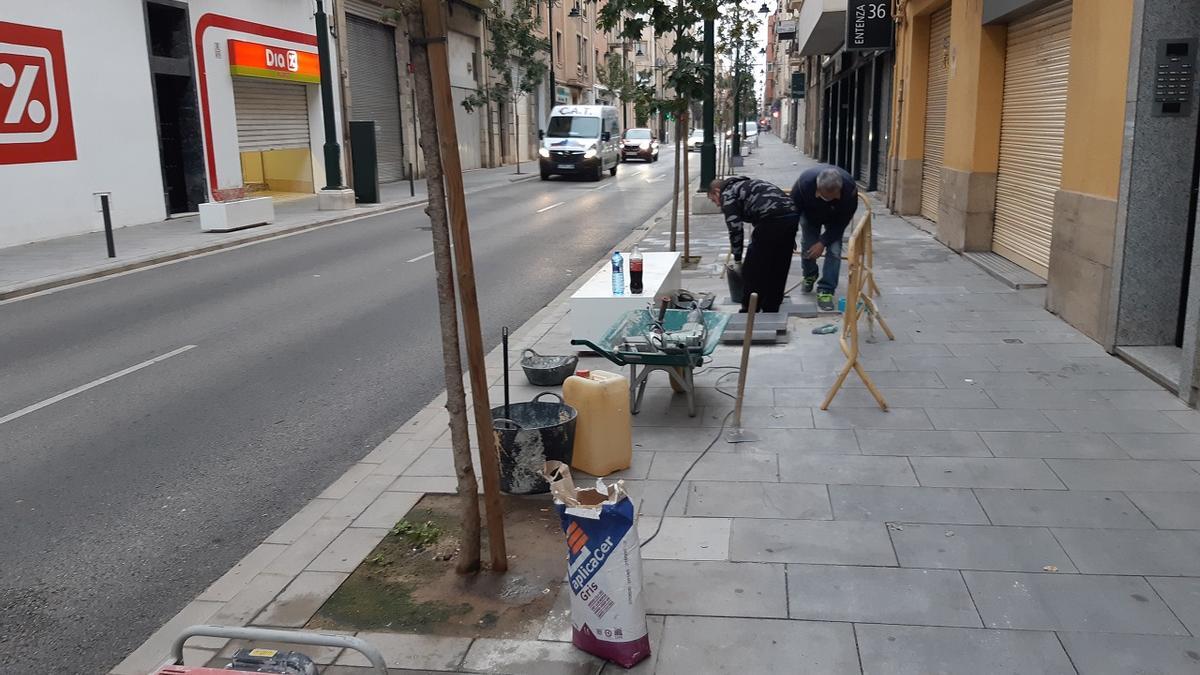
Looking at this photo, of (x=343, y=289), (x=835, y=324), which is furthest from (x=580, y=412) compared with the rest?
(x=343, y=289)

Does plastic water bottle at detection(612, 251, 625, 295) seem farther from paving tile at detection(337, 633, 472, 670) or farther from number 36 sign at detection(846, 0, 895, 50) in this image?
number 36 sign at detection(846, 0, 895, 50)

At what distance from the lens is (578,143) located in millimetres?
33375

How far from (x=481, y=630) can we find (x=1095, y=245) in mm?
6625

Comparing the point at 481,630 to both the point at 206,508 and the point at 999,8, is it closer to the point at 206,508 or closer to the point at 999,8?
the point at 206,508

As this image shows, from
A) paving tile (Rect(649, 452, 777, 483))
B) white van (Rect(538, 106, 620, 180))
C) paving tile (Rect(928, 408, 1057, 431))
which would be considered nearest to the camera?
paving tile (Rect(649, 452, 777, 483))

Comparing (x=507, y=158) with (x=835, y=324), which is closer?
(x=835, y=324)

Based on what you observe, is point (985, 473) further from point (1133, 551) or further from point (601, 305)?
point (601, 305)

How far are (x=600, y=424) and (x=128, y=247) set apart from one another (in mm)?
13450

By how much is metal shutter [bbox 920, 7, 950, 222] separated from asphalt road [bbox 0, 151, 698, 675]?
6597mm

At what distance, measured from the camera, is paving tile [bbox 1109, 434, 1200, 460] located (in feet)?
18.1

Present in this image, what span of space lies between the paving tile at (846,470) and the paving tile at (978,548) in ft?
2.07

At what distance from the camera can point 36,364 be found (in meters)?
8.72

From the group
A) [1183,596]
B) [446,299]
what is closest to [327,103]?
[446,299]

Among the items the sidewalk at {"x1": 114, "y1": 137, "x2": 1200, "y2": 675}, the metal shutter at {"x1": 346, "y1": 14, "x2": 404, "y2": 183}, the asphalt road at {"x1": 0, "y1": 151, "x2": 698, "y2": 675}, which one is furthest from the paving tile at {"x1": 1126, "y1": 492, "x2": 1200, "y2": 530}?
the metal shutter at {"x1": 346, "y1": 14, "x2": 404, "y2": 183}
